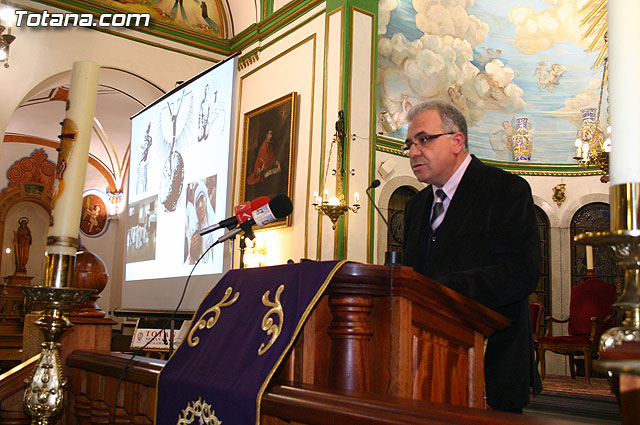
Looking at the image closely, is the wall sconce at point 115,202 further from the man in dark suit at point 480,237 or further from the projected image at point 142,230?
the man in dark suit at point 480,237

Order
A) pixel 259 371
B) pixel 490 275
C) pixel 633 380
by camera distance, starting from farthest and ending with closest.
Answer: pixel 490 275, pixel 259 371, pixel 633 380

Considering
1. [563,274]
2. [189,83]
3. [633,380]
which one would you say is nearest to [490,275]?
[633,380]

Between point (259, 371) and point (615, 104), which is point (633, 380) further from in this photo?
point (259, 371)

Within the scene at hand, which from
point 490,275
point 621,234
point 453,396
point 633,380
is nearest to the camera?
point 633,380

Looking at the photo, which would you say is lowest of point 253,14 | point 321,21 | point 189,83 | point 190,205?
point 190,205

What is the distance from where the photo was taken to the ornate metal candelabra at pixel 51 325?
198 cm

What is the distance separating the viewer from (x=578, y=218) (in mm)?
14039

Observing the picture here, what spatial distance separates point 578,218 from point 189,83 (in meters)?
10.9

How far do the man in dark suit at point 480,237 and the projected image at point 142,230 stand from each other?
3842mm

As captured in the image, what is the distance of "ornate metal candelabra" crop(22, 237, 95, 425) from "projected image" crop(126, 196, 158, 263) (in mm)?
3941

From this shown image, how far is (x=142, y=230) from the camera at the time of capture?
20.6 ft

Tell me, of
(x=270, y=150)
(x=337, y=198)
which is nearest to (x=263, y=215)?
(x=337, y=198)

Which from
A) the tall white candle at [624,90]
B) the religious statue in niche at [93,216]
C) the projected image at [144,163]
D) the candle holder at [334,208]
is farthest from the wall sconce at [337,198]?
the religious statue in niche at [93,216]

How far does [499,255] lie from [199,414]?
1.14m
